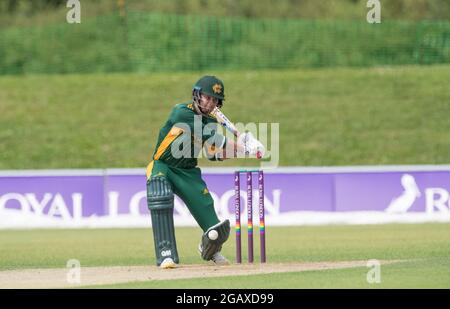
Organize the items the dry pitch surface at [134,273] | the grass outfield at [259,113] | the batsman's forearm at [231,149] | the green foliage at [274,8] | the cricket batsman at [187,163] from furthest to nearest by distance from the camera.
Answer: the green foliage at [274,8]
the grass outfield at [259,113]
the cricket batsman at [187,163]
the batsman's forearm at [231,149]
the dry pitch surface at [134,273]

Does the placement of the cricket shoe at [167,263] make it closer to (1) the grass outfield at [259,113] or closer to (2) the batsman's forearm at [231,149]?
(2) the batsman's forearm at [231,149]

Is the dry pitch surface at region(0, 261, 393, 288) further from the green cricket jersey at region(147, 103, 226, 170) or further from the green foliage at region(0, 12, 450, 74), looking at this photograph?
the green foliage at region(0, 12, 450, 74)

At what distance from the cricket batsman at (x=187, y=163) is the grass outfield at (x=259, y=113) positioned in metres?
13.4

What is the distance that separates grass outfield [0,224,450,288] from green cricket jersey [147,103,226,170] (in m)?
1.59

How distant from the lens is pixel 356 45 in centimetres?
3284

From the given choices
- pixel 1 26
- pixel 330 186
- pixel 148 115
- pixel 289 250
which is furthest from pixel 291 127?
pixel 289 250

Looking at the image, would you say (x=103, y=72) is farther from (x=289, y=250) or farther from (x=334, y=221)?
(x=289, y=250)

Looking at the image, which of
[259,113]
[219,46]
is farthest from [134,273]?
[219,46]

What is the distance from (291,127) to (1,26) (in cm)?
1109

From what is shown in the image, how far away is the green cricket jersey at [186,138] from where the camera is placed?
1214 cm

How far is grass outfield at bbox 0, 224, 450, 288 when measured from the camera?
1069 cm

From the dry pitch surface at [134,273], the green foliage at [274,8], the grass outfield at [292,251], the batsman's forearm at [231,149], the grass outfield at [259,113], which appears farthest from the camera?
the green foliage at [274,8]

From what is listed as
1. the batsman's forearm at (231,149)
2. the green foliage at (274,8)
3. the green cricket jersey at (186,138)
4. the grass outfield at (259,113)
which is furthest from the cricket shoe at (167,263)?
the green foliage at (274,8)

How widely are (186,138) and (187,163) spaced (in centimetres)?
29
